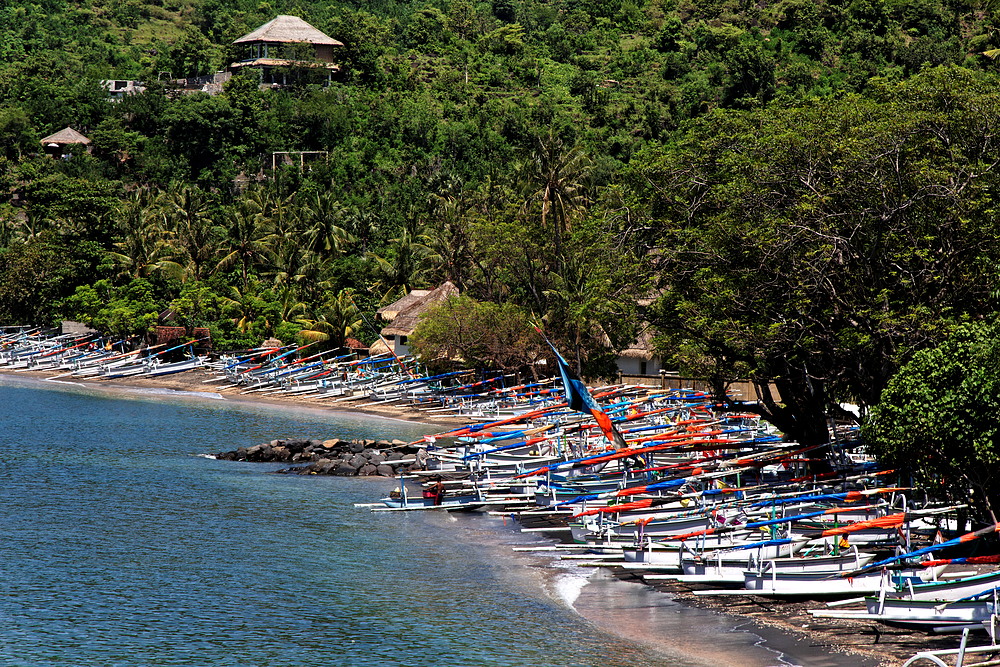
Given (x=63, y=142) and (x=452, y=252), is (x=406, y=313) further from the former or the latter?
(x=63, y=142)

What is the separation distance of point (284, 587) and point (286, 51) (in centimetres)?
9851

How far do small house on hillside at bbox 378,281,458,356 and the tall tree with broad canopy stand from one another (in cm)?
3172

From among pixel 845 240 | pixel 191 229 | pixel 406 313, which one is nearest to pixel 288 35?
pixel 191 229

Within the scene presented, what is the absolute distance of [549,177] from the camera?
5900 cm

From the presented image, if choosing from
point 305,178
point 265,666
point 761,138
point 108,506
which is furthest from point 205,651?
point 305,178

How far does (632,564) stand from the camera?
26938mm

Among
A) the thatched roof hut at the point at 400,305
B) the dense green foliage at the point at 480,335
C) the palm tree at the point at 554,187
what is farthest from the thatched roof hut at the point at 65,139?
the dense green foliage at the point at 480,335

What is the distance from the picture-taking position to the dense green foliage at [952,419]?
2316 cm

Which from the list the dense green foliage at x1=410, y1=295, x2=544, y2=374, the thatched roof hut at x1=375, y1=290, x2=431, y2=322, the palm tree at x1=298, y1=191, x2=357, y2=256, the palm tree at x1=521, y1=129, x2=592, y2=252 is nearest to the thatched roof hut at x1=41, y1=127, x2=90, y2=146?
the palm tree at x1=298, y1=191, x2=357, y2=256

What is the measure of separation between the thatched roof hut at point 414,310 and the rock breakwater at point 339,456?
17249mm

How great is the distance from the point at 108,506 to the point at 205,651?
16371 millimetres

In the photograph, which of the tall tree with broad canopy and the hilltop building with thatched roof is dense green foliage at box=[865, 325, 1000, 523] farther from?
the hilltop building with thatched roof

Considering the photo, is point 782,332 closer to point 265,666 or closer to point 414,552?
point 414,552

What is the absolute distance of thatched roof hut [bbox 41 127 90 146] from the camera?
352ft
